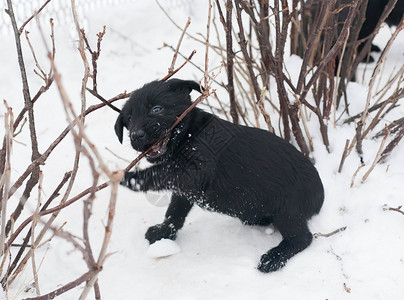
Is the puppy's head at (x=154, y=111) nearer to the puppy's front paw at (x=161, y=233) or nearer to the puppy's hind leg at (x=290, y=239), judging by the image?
the puppy's front paw at (x=161, y=233)

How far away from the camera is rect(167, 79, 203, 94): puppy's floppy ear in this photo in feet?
9.12

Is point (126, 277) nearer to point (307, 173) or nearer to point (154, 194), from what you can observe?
point (154, 194)

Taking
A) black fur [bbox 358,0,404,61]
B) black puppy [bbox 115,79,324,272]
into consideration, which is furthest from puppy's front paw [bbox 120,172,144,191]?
black fur [bbox 358,0,404,61]

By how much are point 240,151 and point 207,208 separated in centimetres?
36

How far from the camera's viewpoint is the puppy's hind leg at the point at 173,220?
3.05 meters

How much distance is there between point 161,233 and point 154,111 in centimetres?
74

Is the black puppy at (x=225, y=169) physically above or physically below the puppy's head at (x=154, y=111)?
below

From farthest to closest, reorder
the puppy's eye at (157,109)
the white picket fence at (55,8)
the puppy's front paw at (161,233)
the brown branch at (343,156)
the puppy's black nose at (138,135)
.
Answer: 1. the white picket fence at (55,8)
2. the brown branch at (343,156)
3. the puppy's front paw at (161,233)
4. the puppy's eye at (157,109)
5. the puppy's black nose at (138,135)

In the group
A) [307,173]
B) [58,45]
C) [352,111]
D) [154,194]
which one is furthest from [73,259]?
[58,45]

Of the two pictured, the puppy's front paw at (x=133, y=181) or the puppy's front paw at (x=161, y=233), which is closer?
the puppy's front paw at (x=133, y=181)

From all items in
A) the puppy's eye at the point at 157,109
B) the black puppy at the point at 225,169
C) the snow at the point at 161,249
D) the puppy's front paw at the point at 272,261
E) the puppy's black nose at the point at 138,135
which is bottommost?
the puppy's front paw at the point at 272,261

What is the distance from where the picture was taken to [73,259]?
2918 mm

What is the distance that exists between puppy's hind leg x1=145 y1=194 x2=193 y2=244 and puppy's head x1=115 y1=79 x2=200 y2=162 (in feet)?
1.37

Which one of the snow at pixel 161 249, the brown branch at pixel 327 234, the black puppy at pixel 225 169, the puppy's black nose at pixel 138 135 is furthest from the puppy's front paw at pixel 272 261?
the puppy's black nose at pixel 138 135
